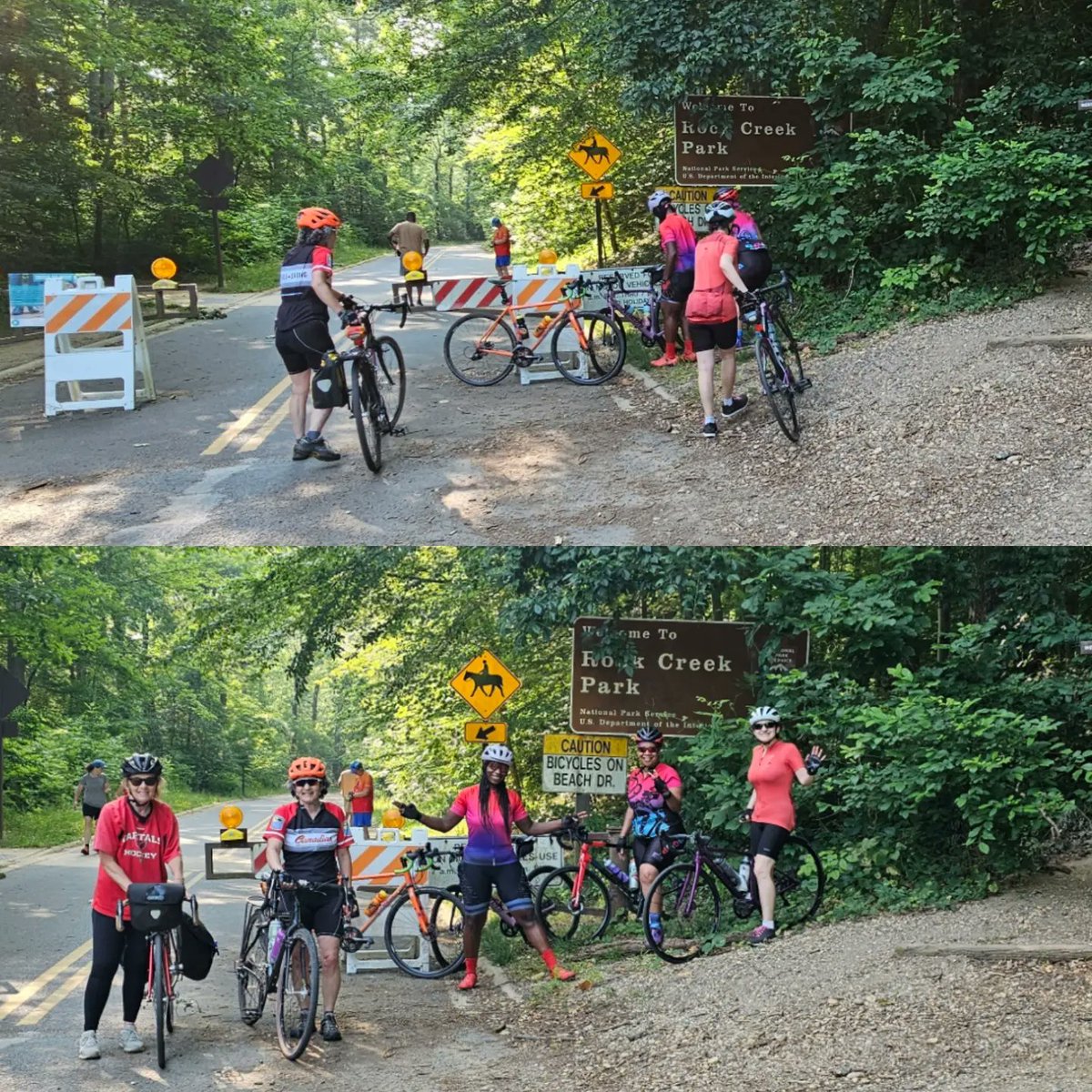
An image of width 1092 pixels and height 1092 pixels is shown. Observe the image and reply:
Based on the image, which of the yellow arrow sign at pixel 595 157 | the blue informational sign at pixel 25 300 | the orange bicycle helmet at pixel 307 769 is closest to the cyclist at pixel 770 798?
the orange bicycle helmet at pixel 307 769

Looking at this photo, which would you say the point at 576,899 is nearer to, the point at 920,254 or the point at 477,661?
the point at 477,661

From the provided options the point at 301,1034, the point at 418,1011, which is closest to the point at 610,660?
the point at 418,1011

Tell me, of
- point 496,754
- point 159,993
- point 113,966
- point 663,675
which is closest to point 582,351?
point 663,675

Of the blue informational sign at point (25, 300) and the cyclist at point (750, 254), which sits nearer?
the cyclist at point (750, 254)

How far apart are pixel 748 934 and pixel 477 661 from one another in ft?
A: 14.0

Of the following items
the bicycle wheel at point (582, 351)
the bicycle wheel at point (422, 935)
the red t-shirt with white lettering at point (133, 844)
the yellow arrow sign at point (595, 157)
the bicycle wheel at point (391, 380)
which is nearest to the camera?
the red t-shirt with white lettering at point (133, 844)

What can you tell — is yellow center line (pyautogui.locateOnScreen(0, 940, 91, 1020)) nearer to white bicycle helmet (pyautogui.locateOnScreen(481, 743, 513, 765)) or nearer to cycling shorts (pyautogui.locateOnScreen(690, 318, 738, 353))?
white bicycle helmet (pyautogui.locateOnScreen(481, 743, 513, 765))

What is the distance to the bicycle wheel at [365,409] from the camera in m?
10.5

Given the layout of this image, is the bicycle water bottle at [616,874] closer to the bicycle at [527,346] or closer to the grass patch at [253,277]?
the bicycle at [527,346]

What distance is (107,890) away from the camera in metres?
6.99

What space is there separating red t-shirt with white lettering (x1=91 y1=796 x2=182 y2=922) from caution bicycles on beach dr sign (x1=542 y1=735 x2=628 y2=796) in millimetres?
4991

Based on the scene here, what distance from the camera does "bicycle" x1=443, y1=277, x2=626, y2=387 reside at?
551 inches

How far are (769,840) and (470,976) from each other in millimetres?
2218

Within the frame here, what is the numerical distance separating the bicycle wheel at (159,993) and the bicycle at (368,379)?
4.75m
